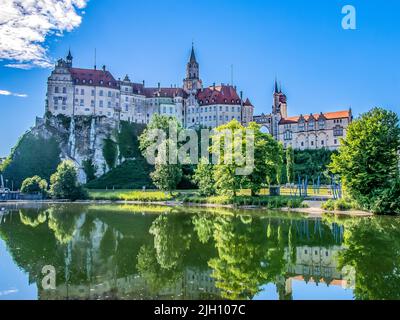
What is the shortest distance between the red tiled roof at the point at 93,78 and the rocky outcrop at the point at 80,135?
7.87m

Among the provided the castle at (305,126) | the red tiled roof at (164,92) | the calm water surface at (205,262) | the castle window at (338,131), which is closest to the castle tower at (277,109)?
the castle at (305,126)

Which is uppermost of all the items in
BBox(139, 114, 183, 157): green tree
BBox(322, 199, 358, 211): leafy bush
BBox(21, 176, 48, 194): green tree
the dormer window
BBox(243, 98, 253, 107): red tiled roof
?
BBox(243, 98, 253, 107): red tiled roof

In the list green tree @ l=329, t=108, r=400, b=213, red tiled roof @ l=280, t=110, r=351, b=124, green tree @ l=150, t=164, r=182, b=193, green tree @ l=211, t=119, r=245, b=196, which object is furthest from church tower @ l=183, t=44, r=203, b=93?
green tree @ l=329, t=108, r=400, b=213

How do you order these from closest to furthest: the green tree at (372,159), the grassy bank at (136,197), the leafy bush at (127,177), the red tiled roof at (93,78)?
the green tree at (372,159) → the grassy bank at (136,197) → the leafy bush at (127,177) → the red tiled roof at (93,78)

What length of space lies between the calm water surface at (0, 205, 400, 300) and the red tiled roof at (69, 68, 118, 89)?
213 ft

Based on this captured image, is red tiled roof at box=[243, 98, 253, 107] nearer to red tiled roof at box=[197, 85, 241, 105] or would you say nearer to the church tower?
red tiled roof at box=[197, 85, 241, 105]

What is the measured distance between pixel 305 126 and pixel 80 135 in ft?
153

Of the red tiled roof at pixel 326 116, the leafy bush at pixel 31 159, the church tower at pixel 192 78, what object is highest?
the church tower at pixel 192 78

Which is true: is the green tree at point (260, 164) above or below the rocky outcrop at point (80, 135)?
below

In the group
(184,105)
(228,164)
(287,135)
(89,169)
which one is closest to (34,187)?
(89,169)

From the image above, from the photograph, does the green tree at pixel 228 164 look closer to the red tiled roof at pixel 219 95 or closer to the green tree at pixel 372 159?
the green tree at pixel 372 159

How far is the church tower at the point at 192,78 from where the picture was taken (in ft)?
321

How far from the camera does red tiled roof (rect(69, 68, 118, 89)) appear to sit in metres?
84.1

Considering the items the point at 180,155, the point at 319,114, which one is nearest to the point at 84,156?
the point at 180,155
